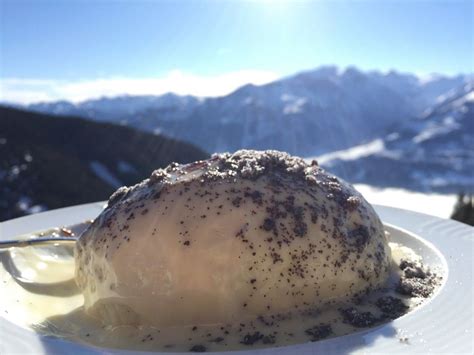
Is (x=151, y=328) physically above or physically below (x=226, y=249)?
below

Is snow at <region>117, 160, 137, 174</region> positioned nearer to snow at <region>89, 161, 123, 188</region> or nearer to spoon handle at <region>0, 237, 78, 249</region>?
snow at <region>89, 161, 123, 188</region>

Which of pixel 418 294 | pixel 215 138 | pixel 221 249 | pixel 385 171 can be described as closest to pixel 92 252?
pixel 221 249

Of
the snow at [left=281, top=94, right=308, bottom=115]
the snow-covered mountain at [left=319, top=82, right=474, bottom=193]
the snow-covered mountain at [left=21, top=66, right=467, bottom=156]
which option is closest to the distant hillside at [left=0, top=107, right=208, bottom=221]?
the snow-covered mountain at [left=319, top=82, right=474, bottom=193]

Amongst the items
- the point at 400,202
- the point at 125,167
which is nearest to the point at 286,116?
the point at 125,167

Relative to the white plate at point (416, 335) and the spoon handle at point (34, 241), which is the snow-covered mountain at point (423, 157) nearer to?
the spoon handle at point (34, 241)

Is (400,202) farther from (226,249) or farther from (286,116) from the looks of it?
(286,116)

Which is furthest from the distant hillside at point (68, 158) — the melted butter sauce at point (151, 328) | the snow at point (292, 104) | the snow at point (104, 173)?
the snow at point (292, 104)

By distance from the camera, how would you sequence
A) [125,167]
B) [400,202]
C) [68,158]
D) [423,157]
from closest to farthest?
[400,202] < [68,158] < [125,167] < [423,157]
